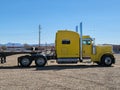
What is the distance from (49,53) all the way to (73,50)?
2359 mm

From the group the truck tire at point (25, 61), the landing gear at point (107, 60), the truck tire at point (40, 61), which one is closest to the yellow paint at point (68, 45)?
the landing gear at point (107, 60)

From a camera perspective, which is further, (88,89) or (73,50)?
(73,50)

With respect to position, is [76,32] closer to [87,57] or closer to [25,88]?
[87,57]

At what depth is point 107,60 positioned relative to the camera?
28484 mm

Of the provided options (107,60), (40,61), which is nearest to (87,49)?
(107,60)

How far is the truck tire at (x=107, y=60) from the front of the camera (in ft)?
93.3

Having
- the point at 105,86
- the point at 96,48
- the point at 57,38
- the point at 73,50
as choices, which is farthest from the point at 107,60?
the point at 105,86

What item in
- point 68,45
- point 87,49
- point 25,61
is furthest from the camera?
point 87,49

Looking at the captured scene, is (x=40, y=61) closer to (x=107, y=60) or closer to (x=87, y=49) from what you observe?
(x=87, y=49)

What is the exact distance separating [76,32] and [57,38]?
5.99ft

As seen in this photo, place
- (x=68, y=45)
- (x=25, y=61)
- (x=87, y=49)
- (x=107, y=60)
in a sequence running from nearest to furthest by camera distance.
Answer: (x=25, y=61) → (x=68, y=45) → (x=107, y=60) → (x=87, y=49)

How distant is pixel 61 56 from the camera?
28234mm

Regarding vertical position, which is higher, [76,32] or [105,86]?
[76,32]

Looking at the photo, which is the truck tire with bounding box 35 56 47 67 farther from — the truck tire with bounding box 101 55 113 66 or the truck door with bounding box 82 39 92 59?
the truck tire with bounding box 101 55 113 66
